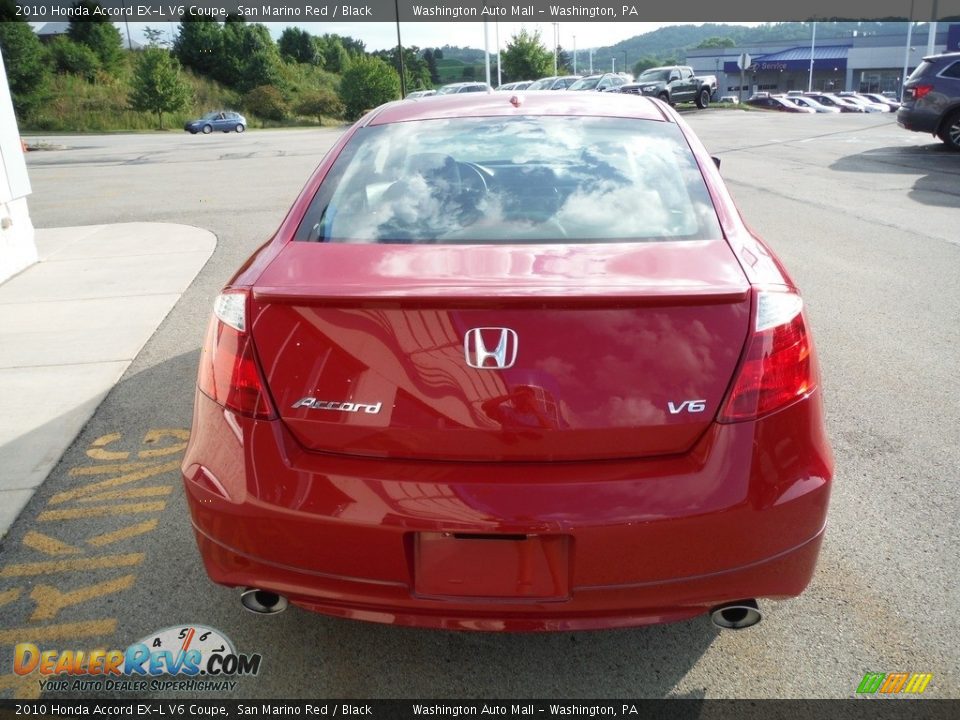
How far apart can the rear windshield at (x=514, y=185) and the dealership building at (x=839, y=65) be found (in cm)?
8549

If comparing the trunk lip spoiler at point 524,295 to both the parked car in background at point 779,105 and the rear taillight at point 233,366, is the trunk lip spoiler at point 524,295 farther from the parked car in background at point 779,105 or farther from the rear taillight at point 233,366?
the parked car in background at point 779,105

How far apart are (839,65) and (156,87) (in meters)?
66.3

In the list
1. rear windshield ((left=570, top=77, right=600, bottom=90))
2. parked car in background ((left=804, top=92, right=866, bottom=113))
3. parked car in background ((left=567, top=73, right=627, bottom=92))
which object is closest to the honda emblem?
parked car in background ((left=567, top=73, right=627, bottom=92))

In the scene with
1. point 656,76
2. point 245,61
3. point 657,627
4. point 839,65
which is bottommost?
point 657,627

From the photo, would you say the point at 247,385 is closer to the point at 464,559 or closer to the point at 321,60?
the point at 464,559

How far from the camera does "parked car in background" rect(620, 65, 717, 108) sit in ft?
107

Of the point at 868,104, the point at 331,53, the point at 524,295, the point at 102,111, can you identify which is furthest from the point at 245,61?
the point at 524,295

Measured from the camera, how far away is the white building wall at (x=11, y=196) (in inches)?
303

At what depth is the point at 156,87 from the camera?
179 ft

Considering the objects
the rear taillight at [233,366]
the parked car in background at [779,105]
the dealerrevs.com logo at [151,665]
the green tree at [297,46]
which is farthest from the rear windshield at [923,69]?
the green tree at [297,46]

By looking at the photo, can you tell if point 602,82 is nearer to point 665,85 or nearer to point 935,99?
point 665,85

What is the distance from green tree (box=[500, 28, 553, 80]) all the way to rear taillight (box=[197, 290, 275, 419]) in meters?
71.6

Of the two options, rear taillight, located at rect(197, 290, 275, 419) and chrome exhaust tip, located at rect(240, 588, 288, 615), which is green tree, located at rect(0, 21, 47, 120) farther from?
chrome exhaust tip, located at rect(240, 588, 288, 615)

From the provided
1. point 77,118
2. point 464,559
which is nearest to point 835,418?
point 464,559
